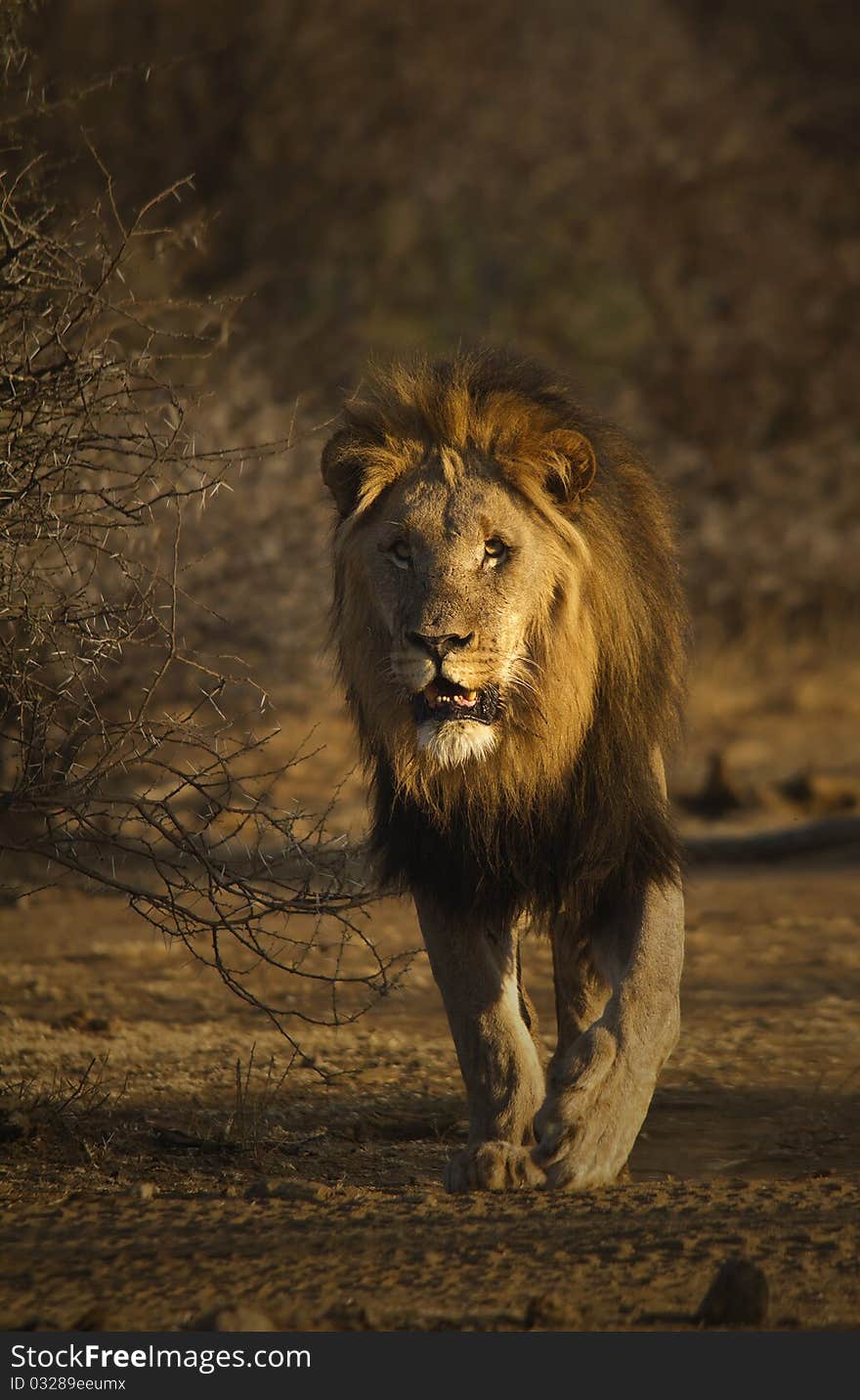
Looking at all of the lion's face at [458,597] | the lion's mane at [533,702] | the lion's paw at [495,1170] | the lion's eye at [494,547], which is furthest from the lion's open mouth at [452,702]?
the lion's paw at [495,1170]

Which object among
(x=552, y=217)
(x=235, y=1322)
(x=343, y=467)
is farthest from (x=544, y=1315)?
(x=552, y=217)

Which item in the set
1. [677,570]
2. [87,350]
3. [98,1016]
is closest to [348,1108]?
[98,1016]

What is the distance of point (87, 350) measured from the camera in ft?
15.6

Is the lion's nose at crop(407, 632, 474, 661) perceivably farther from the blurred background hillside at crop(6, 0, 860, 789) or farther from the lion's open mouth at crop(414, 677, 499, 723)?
the blurred background hillside at crop(6, 0, 860, 789)

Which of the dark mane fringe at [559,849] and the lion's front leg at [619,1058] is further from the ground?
the dark mane fringe at [559,849]

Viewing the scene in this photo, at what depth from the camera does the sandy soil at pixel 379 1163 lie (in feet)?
10.3

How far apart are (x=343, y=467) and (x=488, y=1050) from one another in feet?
4.49

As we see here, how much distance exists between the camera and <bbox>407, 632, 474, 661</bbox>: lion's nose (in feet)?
12.6

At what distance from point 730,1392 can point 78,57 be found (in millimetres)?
12501

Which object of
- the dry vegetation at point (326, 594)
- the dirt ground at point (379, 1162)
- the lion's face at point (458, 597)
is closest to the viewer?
the dirt ground at point (379, 1162)

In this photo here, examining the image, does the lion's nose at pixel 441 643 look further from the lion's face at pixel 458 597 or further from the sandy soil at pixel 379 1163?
the sandy soil at pixel 379 1163

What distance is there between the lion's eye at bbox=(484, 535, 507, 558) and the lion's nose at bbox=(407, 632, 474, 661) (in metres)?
0.24

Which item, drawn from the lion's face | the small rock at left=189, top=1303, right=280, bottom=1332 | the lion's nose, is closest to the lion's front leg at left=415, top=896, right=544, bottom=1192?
the lion's face

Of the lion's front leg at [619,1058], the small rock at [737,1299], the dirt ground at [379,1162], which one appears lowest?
the dirt ground at [379,1162]
